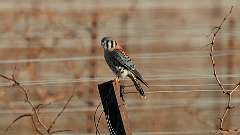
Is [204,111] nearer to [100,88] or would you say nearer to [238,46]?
[238,46]

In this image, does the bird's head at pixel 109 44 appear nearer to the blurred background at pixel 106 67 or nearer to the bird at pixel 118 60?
the bird at pixel 118 60

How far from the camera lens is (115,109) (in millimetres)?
3561

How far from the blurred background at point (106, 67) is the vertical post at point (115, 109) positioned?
121cm

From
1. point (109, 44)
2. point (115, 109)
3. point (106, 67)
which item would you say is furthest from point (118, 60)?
point (106, 67)

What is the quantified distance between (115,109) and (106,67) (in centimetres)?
744

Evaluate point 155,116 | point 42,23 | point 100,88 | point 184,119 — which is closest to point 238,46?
point 42,23

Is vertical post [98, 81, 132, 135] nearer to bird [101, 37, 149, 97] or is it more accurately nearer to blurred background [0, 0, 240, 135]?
blurred background [0, 0, 240, 135]

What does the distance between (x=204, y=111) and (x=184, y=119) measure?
318 mm

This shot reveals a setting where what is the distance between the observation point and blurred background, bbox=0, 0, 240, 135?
7.68 meters

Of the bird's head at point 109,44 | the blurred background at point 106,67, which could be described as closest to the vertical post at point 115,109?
the blurred background at point 106,67

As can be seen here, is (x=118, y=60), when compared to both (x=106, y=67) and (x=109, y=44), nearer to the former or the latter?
(x=109, y=44)

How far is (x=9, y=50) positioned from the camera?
11.4m

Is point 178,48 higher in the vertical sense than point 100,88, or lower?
lower

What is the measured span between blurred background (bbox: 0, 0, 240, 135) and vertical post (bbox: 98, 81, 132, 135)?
121 centimetres
